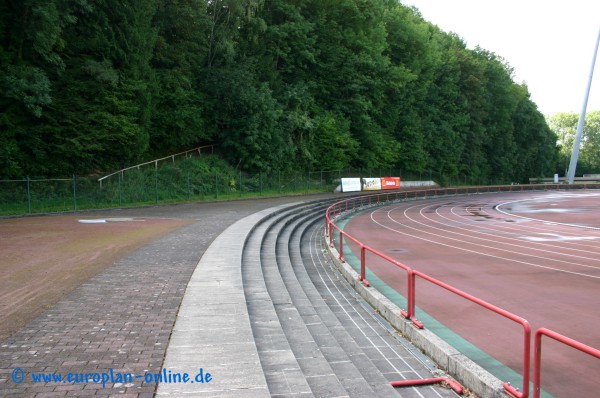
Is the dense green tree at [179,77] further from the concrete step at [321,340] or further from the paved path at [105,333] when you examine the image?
the paved path at [105,333]

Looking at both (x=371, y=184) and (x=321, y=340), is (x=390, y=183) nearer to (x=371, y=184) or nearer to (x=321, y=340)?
(x=371, y=184)

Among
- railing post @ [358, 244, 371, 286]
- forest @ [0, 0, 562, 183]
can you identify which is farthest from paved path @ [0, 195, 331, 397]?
forest @ [0, 0, 562, 183]

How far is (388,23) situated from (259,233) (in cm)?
5516

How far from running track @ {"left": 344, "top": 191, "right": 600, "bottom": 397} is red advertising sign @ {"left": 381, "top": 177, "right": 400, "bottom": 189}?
2786 centimetres

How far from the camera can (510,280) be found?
1150 centimetres

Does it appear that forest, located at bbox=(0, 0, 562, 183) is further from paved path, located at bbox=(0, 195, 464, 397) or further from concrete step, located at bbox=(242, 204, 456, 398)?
paved path, located at bbox=(0, 195, 464, 397)

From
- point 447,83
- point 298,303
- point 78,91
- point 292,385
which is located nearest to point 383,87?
point 447,83

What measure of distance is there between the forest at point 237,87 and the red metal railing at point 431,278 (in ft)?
24.5

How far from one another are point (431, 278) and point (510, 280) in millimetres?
6118

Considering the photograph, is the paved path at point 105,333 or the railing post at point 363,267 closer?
the paved path at point 105,333

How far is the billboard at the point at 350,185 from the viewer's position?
153ft

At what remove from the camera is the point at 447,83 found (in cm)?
7006

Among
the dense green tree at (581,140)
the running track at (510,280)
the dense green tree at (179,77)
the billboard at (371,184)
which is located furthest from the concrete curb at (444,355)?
the dense green tree at (581,140)
